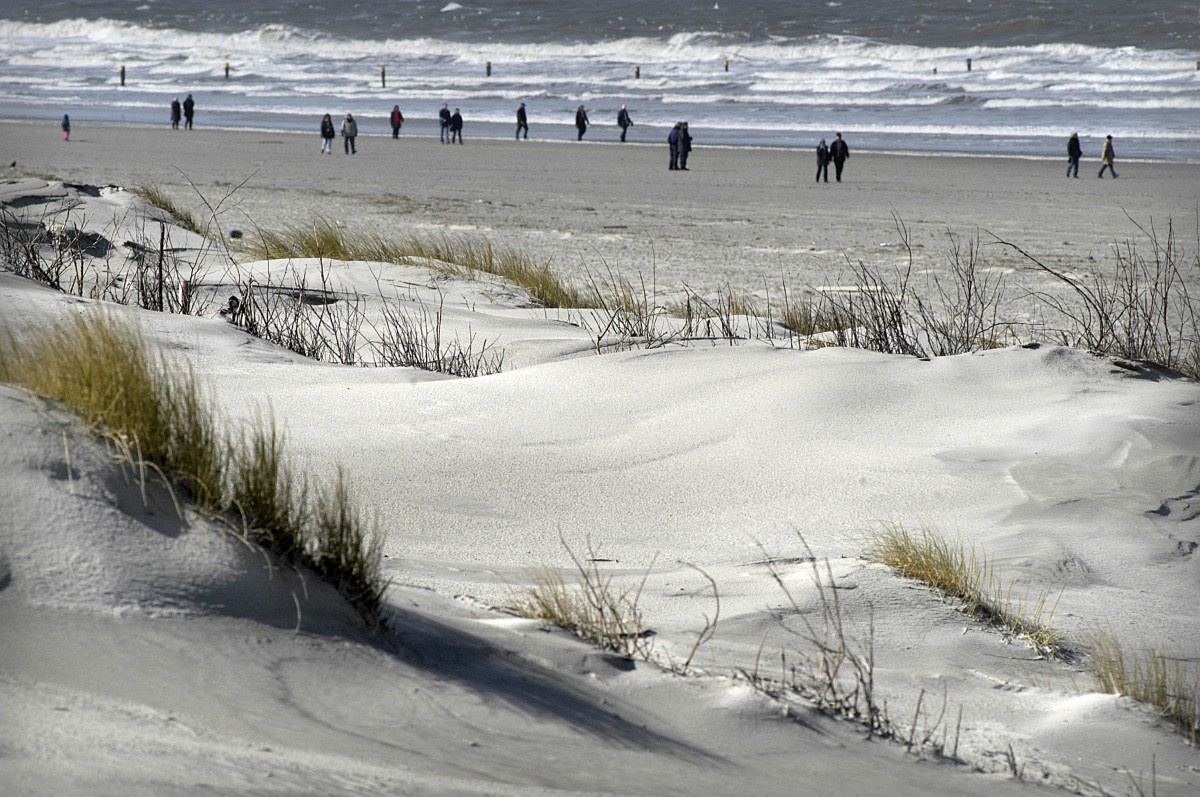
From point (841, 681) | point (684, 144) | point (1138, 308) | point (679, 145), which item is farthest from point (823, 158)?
point (841, 681)

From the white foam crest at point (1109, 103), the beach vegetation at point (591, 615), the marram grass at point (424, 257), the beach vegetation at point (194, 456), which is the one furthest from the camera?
the white foam crest at point (1109, 103)

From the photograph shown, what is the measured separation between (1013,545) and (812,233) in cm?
1216

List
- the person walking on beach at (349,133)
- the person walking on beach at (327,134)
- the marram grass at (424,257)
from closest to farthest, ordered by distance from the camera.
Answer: the marram grass at (424,257) → the person walking on beach at (327,134) → the person walking on beach at (349,133)

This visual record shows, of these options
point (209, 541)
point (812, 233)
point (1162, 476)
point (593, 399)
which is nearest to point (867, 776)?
point (209, 541)

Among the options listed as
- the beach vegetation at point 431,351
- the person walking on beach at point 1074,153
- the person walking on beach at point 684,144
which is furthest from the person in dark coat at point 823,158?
the beach vegetation at point 431,351

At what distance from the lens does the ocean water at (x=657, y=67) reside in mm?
36938

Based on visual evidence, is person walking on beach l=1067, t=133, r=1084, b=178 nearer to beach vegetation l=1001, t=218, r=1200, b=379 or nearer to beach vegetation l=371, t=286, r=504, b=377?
beach vegetation l=1001, t=218, r=1200, b=379

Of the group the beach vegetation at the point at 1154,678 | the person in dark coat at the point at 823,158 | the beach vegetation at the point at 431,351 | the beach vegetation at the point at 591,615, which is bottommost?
the beach vegetation at the point at 1154,678

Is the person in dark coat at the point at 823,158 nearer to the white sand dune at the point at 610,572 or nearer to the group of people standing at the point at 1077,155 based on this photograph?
the group of people standing at the point at 1077,155

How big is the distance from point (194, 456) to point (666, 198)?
17.7 metres

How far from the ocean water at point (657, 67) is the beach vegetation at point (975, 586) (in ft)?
85.3

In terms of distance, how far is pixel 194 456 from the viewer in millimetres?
2508

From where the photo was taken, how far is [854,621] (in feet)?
11.1

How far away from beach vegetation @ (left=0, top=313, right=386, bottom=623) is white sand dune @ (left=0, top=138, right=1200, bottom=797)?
0.22 feet
